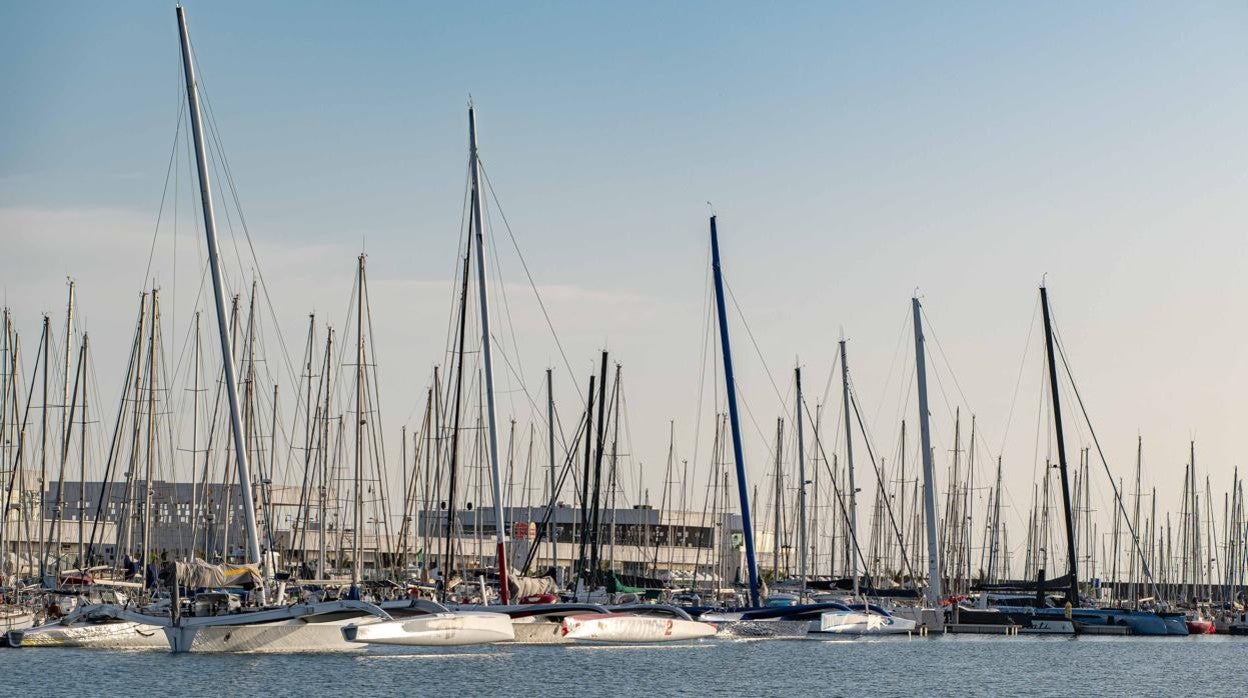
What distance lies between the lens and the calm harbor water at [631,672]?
43719 millimetres

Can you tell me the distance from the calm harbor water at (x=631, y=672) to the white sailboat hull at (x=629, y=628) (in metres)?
0.56

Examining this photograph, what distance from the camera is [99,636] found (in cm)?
5456

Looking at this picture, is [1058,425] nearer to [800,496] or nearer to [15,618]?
[800,496]

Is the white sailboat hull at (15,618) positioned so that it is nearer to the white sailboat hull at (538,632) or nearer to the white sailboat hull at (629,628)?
the white sailboat hull at (538,632)

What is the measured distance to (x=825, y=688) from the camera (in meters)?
47.4

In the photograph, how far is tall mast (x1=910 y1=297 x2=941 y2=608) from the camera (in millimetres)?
73750

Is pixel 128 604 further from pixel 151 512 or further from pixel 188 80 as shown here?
pixel 188 80

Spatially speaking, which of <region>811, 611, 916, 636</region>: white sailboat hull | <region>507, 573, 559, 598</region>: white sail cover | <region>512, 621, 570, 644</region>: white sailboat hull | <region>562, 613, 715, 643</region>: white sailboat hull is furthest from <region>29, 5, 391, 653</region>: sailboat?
<region>811, 611, 916, 636</region>: white sailboat hull

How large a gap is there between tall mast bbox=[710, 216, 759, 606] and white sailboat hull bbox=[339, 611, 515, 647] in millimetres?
12938

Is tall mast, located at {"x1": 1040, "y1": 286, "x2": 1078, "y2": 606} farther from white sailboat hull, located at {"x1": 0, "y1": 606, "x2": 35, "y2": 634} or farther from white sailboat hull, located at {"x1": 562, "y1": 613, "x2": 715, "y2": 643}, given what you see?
white sailboat hull, located at {"x1": 0, "y1": 606, "x2": 35, "y2": 634}

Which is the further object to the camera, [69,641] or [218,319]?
[69,641]

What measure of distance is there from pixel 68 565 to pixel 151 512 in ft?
18.0

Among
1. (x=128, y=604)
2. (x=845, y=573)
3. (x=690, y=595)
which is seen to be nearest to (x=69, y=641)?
(x=128, y=604)

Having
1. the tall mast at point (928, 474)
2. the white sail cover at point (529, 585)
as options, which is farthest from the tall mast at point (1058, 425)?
the white sail cover at point (529, 585)
